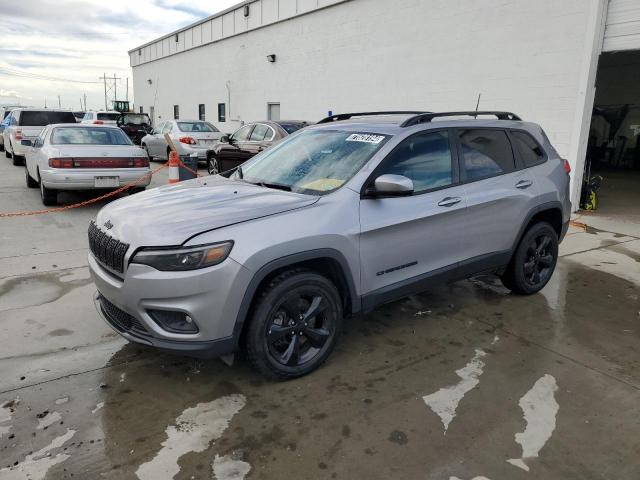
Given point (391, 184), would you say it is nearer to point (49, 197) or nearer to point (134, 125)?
point (49, 197)

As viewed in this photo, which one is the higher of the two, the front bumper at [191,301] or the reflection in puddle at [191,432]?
the front bumper at [191,301]

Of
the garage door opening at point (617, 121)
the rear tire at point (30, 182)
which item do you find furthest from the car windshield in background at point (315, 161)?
the garage door opening at point (617, 121)

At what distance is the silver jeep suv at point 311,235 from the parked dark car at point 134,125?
17724mm

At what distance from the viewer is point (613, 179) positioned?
601 inches

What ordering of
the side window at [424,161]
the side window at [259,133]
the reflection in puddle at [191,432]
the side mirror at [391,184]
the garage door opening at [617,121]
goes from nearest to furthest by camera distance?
1. the reflection in puddle at [191,432]
2. the side mirror at [391,184]
3. the side window at [424,161]
4. the side window at [259,133]
5. the garage door opening at [617,121]

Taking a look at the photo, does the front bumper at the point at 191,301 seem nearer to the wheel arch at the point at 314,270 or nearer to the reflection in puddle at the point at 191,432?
the wheel arch at the point at 314,270

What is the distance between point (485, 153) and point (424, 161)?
2.69ft

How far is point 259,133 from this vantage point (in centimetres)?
1085

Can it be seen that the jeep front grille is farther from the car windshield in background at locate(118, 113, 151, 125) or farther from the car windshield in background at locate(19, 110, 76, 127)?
the car windshield in background at locate(118, 113, 151, 125)

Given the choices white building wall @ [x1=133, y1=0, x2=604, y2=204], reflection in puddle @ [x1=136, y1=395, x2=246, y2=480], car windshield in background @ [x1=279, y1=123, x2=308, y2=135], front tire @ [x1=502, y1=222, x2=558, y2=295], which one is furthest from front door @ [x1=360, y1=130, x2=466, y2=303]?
car windshield in background @ [x1=279, y1=123, x2=308, y2=135]

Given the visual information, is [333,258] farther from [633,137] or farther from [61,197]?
[633,137]

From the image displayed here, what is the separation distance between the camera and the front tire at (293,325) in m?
3.06

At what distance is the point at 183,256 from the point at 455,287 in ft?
10.9

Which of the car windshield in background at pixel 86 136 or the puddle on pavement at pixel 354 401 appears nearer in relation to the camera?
the puddle on pavement at pixel 354 401
